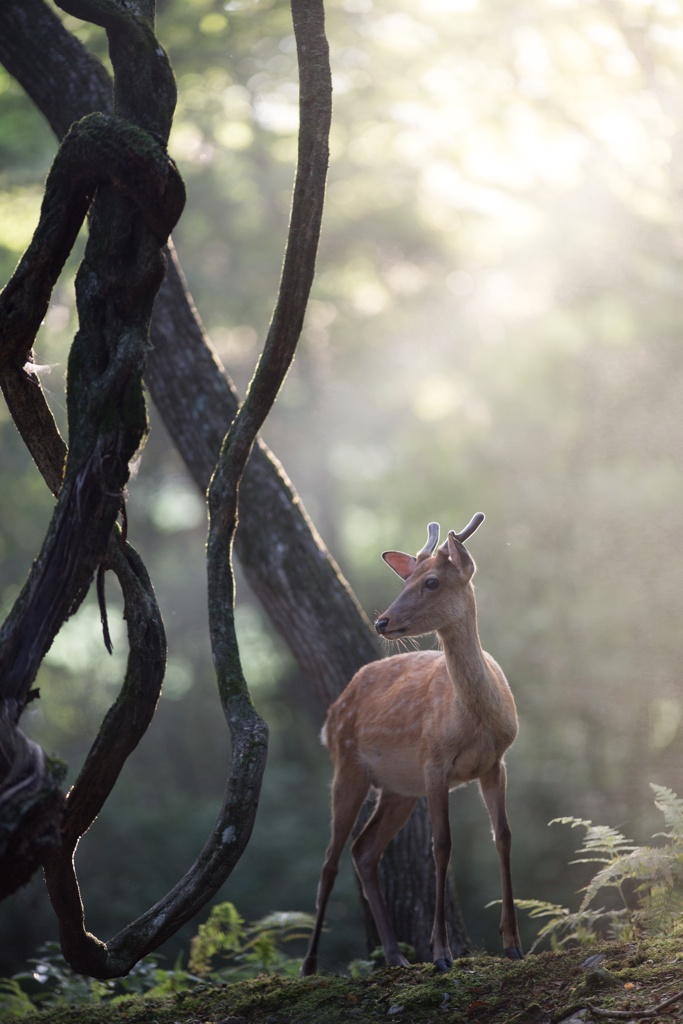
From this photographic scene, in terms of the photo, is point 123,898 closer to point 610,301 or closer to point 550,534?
point 550,534

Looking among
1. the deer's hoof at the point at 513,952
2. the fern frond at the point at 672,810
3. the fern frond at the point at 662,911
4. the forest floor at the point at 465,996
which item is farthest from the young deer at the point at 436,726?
the fern frond at the point at 672,810

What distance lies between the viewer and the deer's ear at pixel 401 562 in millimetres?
4262

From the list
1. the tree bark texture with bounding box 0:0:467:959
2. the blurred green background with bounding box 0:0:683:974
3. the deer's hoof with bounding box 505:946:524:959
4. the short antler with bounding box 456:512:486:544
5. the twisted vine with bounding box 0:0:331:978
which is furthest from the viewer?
the blurred green background with bounding box 0:0:683:974

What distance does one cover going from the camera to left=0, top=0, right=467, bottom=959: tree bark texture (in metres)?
5.09

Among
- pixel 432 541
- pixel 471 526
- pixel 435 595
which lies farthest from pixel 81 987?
pixel 471 526

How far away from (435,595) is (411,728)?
78 centimetres

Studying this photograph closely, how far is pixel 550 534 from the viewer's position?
12648 mm

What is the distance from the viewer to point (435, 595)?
401 centimetres

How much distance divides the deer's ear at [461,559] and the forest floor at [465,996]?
5.53 ft

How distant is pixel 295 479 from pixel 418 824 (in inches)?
544

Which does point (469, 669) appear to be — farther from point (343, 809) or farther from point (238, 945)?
point (238, 945)

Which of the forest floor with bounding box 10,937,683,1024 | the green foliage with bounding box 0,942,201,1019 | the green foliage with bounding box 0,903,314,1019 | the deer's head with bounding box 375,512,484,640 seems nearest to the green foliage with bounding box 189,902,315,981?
the green foliage with bounding box 0,903,314,1019

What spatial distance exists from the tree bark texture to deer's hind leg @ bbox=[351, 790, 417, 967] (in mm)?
321

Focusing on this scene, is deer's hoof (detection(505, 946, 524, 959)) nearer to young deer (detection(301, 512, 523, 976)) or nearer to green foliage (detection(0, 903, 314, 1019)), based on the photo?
young deer (detection(301, 512, 523, 976))
